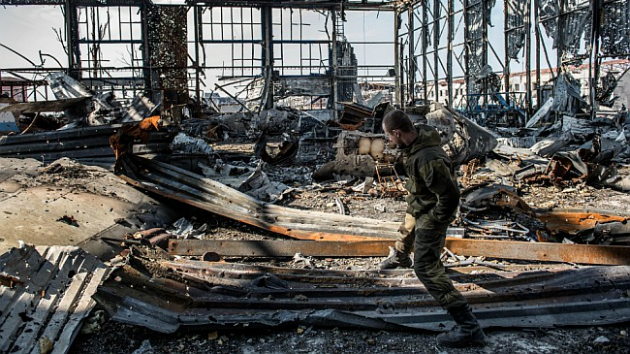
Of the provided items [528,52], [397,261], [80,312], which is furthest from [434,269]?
[528,52]

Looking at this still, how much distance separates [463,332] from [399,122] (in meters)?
1.53

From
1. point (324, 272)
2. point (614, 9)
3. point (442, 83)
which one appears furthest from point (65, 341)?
point (442, 83)

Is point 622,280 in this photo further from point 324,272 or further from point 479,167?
point 479,167

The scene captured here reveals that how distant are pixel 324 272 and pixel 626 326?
98.4 inches

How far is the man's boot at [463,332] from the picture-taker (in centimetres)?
358

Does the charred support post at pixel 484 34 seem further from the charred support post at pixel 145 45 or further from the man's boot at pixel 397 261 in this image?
the man's boot at pixel 397 261

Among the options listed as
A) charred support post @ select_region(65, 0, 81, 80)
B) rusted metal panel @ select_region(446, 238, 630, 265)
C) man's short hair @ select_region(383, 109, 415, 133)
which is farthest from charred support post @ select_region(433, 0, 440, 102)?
man's short hair @ select_region(383, 109, 415, 133)

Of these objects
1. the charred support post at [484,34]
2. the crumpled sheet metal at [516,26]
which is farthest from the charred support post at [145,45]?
the crumpled sheet metal at [516,26]

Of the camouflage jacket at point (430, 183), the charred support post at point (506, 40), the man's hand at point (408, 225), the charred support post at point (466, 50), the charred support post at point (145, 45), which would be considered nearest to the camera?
the camouflage jacket at point (430, 183)

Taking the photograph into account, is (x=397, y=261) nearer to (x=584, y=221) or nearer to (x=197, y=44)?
Result: (x=584, y=221)

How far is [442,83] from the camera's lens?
2530 cm

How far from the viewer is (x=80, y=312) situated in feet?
12.9

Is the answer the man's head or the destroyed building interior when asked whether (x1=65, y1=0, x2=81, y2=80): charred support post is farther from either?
the man's head

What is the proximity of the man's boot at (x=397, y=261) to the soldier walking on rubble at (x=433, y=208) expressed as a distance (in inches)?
49.4
